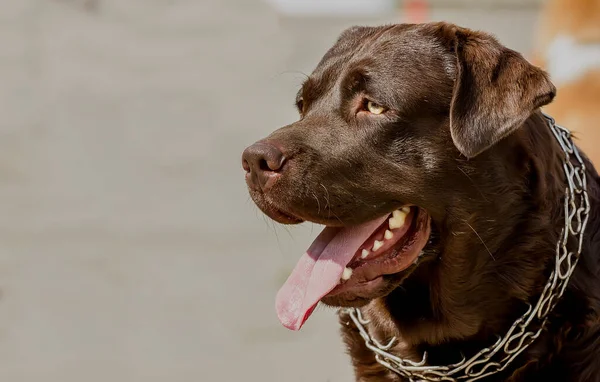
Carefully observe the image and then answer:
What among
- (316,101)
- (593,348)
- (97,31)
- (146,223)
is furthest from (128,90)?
(593,348)

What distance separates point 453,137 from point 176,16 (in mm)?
6668

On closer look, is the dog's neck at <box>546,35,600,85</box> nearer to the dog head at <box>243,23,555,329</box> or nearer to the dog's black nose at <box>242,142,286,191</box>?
the dog head at <box>243,23,555,329</box>

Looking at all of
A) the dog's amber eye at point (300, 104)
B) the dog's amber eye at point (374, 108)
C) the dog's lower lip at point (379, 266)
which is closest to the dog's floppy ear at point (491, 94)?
the dog's amber eye at point (374, 108)

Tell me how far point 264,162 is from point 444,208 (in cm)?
58

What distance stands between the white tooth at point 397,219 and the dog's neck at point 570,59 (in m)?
2.96

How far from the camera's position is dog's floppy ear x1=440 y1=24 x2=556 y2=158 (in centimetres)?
298

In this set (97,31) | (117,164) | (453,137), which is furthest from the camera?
(97,31)

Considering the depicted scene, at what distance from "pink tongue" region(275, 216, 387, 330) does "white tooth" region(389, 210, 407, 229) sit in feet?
0.08

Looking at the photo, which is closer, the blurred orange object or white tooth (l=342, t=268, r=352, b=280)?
white tooth (l=342, t=268, r=352, b=280)

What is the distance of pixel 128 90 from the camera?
8.59 metres

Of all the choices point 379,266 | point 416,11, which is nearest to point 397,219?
point 379,266

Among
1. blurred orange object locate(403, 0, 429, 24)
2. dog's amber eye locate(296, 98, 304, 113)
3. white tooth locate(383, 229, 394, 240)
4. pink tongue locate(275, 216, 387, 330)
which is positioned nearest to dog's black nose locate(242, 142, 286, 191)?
pink tongue locate(275, 216, 387, 330)

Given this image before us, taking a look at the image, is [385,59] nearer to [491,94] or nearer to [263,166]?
[491,94]

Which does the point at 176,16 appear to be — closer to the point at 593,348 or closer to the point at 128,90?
the point at 128,90
